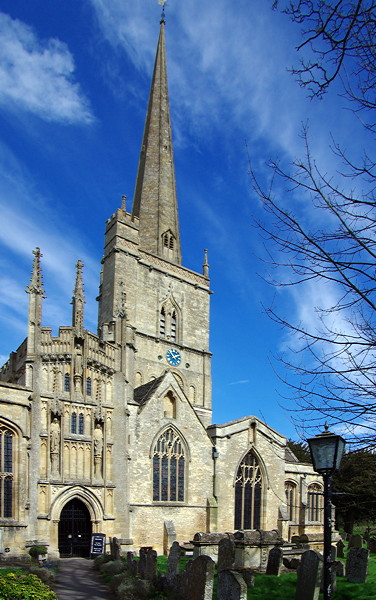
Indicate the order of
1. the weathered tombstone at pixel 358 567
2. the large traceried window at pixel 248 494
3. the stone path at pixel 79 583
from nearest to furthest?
the stone path at pixel 79 583 < the weathered tombstone at pixel 358 567 < the large traceried window at pixel 248 494

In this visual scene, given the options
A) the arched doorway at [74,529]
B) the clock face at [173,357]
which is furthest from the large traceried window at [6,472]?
the clock face at [173,357]

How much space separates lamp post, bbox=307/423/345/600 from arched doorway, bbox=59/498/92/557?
17079 millimetres

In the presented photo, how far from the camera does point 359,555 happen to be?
46.5 feet

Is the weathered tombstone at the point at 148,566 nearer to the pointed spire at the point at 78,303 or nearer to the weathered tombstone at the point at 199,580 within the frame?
the weathered tombstone at the point at 199,580

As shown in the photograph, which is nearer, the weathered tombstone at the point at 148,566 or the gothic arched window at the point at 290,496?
the weathered tombstone at the point at 148,566

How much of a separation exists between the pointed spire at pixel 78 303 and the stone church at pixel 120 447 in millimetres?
50

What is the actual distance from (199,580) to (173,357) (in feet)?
86.1

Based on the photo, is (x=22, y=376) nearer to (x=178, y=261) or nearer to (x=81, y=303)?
(x=81, y=303)

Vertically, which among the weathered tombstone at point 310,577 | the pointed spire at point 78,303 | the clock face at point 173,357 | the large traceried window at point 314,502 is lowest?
the large traceried window at point 314,502

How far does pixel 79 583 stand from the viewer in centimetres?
1575

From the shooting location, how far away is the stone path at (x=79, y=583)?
45.0 ft

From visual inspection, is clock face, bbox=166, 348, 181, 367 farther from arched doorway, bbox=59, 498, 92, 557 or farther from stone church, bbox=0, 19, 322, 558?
arched doorway, bbox=59, 498, 92, 557

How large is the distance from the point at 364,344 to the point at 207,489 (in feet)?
73.1

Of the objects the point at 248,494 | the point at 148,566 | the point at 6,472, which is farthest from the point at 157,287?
the point at 148,566
